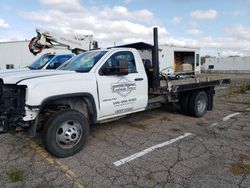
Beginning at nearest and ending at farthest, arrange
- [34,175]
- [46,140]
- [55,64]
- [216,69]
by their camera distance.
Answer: [34,175] → [46,140] → [55,64] → [216,69]

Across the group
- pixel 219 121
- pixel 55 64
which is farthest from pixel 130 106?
pixel 55 64

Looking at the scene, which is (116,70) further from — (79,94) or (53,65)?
(53,65)

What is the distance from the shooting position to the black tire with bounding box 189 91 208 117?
764 cm

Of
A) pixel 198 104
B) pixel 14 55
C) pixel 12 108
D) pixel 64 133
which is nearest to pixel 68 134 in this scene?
pixel 64 133

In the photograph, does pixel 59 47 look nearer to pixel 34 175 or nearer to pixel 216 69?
pixel 34 175

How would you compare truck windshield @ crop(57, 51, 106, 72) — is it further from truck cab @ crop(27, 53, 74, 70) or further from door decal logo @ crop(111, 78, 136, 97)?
truck cab @ crop(27, 53, 74, 70)

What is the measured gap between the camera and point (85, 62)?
5570 mm

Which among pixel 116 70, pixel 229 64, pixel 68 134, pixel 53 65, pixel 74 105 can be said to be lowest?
pixel 68 134

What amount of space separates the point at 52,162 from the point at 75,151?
47 cm

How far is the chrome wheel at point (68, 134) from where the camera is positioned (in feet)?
14.9

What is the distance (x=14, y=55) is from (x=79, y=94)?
33.6 m

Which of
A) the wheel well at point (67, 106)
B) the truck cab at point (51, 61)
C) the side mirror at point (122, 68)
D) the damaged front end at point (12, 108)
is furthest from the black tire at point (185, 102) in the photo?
the truck cab at point (51, 61)

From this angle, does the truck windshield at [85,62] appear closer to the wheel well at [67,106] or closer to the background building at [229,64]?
the wheel well at [67,106]

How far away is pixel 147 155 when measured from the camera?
4.70 meters
